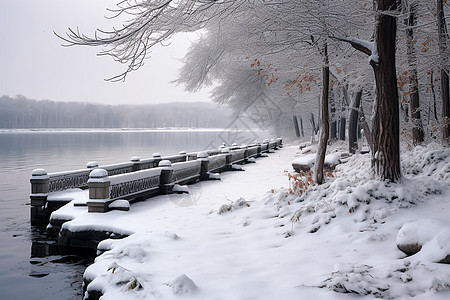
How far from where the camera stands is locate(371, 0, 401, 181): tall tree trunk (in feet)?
24.2

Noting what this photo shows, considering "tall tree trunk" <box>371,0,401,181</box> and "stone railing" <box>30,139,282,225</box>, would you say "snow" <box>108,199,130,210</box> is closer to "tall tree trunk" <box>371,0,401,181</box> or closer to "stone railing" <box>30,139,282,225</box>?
"stone railing" <box>30,139,282,225</box>

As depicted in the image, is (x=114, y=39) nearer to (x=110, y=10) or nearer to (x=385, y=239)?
(x=110, y=10)

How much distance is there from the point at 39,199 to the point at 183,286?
29.8 feet

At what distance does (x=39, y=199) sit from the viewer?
467 inches

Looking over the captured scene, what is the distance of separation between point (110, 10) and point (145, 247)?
410 centimetres

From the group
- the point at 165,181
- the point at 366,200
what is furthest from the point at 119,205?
the point at 366,200

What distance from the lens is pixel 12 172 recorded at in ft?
89.5

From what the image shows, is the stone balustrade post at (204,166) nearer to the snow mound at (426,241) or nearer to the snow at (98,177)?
the snow at (98,177)

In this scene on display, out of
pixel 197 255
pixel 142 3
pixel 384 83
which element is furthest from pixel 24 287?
pixel 384 83

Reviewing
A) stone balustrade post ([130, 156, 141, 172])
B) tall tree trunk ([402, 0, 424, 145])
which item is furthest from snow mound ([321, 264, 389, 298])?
stone balustrade post ([130, 156, 141, 172])

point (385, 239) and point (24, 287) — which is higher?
point (385, 239)

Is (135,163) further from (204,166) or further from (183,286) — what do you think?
(183,286)

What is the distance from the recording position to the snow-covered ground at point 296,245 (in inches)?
178

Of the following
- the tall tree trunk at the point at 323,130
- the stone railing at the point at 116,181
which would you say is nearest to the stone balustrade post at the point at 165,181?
the stone railing at the point at 116,181
